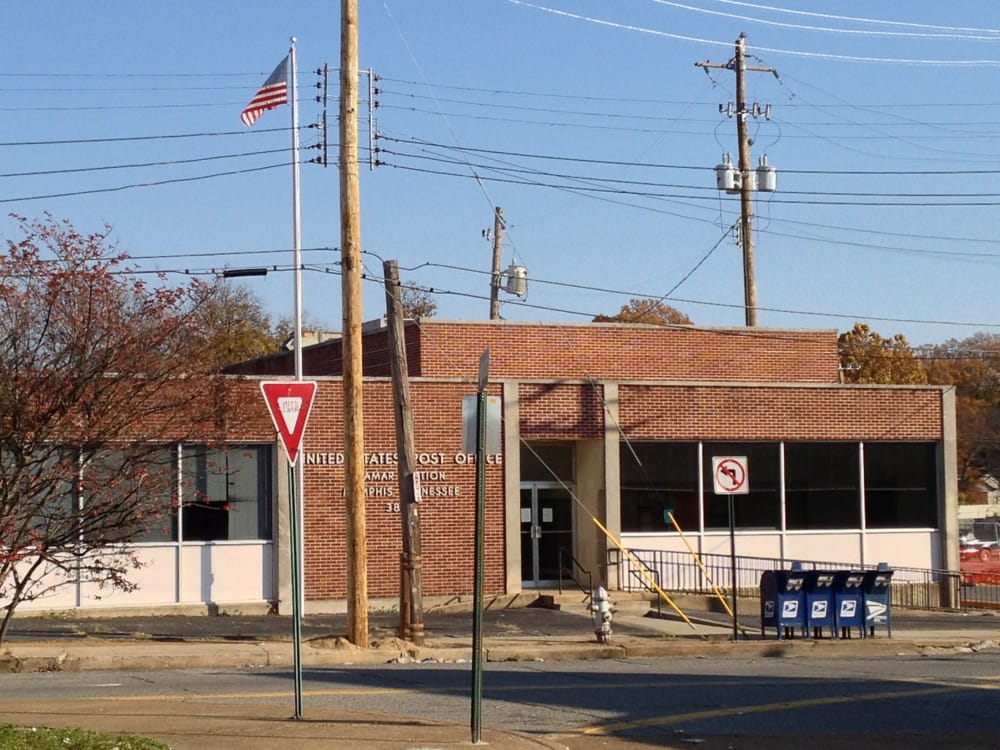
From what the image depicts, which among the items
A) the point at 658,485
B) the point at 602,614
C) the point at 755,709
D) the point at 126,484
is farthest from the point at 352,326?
the point at 658,485

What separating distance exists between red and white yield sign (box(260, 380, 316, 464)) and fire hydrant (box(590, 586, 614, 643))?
9.37 meters

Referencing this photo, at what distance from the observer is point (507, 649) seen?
19.7 meters

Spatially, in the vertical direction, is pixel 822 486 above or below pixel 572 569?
above

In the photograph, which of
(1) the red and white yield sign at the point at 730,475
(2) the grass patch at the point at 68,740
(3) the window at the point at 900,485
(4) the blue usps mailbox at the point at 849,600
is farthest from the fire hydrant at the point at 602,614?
(3) the window at the point at 900,485

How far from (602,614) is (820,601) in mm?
3826

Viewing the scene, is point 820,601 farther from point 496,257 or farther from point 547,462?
point 496,257

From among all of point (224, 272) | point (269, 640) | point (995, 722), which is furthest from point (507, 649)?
point (224, 272)

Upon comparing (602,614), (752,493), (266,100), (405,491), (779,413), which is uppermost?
(266,100)

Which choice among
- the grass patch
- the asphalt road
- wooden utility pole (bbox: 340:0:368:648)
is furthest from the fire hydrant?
the grass patch

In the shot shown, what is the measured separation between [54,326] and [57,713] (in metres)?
6.40

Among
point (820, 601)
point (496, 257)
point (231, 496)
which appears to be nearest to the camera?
point (820, 601)

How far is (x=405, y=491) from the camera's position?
20344mm

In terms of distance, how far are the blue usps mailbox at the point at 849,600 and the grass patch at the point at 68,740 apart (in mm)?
14118

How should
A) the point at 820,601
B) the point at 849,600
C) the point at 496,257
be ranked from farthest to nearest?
the point at 496,257 → the point at 849,600 → the point at 820,601
